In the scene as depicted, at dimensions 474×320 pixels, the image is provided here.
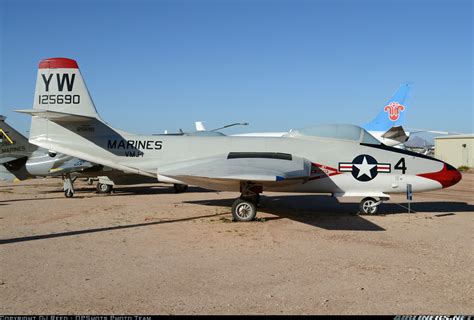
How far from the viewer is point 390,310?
182 inches

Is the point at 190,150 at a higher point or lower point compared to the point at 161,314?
higher

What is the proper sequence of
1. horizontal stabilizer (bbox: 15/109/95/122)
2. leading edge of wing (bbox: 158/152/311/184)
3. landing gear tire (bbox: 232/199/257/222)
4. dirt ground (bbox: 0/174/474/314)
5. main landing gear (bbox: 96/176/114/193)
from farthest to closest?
main landing gear (bbox: 96/176/114/193), landing gear tire (bbox: 232/199/257/222), horizontal stabilizer (bbox: 15/109/95/122), leading edge of wing (bbox: 158/152/311/184), dirt ground (bbox: 0/174/474/314)

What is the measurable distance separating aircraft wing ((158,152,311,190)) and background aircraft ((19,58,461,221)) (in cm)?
7

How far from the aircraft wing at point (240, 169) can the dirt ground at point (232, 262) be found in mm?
1122

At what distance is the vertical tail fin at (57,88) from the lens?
11.9 metres

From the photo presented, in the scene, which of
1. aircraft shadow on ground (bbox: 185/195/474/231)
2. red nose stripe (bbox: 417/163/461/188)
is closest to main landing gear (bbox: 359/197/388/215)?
Answer: aircraft shadow on ground (bbox: 185/195/474/231)

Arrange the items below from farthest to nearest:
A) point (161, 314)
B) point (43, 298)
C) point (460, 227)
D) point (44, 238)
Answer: point (460, 227), point (44, 238), point (43, 298), point (161, 314)

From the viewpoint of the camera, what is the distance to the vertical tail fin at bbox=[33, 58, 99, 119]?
1186 cm

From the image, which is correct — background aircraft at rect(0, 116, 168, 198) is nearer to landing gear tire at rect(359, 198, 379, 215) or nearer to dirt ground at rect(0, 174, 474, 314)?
dirt ground at rect(0, 174, 474, 314)

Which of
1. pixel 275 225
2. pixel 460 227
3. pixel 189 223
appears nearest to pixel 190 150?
pixel 189 223

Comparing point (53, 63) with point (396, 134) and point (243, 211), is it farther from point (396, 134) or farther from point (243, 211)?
point (396, 134)

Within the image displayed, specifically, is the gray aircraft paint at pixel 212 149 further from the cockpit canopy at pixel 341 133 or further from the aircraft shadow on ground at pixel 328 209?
the aircraft shadow on ground at pixel 328 209

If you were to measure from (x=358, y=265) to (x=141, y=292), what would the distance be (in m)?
3.47

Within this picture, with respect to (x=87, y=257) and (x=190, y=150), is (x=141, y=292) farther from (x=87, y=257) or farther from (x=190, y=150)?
(x=190, y=150)
